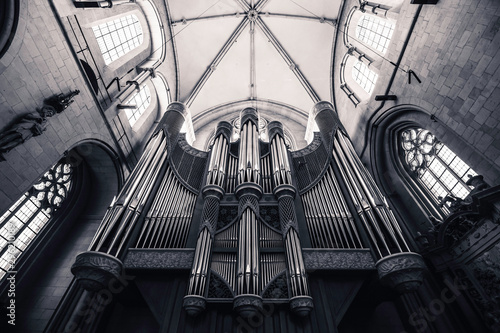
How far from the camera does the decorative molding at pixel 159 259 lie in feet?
17.1

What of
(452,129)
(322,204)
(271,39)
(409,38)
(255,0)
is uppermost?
(255,0)

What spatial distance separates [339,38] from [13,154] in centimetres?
1242

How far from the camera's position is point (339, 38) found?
1220 centimetres

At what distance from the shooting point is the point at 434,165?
22.5 feet

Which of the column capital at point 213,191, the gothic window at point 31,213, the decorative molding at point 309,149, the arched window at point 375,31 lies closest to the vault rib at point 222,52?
the arched window at point 375,31

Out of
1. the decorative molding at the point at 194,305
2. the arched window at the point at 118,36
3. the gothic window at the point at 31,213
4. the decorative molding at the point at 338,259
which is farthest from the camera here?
the arched window at the point at 118,36

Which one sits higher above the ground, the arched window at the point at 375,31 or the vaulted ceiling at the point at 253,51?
the vaulted ceiling at the point at 253,51

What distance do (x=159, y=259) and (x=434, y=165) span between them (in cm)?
692

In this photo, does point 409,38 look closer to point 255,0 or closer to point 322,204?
point 322,204

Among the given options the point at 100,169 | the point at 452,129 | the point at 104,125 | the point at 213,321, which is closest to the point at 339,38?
the point at 452,129

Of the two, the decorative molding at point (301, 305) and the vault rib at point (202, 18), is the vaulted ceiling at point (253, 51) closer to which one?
the vault rib at point (202, 18)

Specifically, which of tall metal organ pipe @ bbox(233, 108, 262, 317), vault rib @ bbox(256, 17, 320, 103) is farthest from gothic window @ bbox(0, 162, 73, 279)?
vault rib @ bbox(256, 17, 320, 103)

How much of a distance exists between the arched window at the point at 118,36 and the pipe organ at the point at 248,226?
3.37m

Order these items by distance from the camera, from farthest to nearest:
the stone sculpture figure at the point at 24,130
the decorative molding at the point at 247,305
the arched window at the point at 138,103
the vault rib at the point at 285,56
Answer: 1. the vault rib at the point at 285,56
2. the arched window at the point at 138,103
3. the stone sculpture figure at the point at 24,130
4. the decorative molding at the point at 247,305
